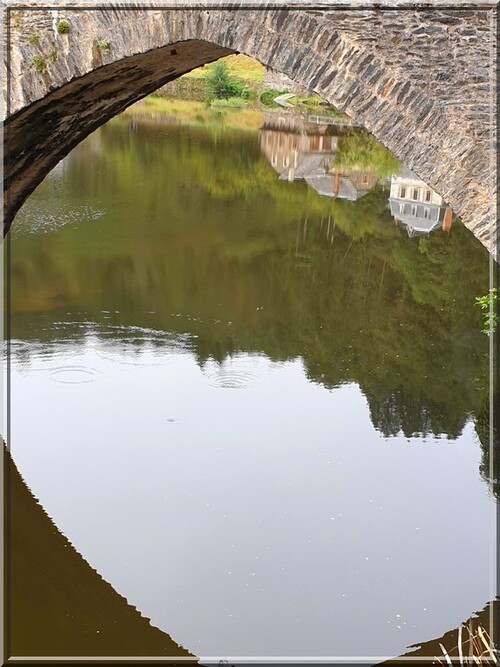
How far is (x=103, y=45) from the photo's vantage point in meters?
6.11

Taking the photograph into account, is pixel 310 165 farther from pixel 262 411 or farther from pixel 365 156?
pixel 262 411

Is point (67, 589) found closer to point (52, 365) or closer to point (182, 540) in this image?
point (182, 540)

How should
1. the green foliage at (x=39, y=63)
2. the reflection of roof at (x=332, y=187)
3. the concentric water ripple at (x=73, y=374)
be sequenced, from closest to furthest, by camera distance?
Answer: 1. the green foliage at (x=39, y=63)
2. the concentric water ripple at (x=73, y=374)
3. the reflection of roof at (x=332, y=187)

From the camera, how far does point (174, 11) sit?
5.83m

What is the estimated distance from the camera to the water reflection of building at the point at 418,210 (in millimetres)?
20608

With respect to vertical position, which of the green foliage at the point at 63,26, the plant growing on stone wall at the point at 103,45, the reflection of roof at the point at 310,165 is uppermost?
the green foliage at the point at 63,26

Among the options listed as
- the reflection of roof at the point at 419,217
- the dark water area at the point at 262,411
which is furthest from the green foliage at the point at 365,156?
the dark water area at the point at 262,411

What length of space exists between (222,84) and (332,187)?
74.2 feet

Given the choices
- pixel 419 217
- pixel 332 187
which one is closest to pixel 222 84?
pixel 332 187

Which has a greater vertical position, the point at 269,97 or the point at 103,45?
the point at 103,45

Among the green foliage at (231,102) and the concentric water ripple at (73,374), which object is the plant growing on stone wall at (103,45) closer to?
the concentric water ripple at (73,374)

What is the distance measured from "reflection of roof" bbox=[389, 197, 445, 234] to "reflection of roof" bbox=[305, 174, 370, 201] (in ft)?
6.59

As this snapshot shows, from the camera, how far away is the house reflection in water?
83.3 ft

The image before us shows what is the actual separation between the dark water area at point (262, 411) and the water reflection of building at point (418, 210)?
0.27m
